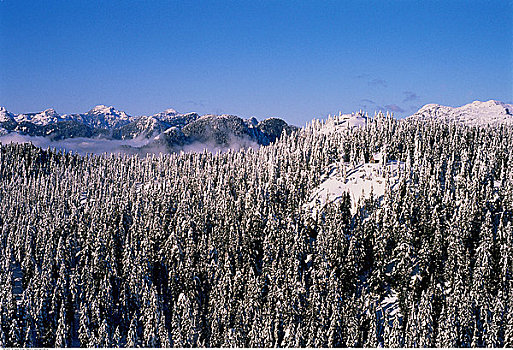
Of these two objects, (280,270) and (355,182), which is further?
(355,182)

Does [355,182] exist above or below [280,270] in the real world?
above

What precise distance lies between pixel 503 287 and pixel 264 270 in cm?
4911

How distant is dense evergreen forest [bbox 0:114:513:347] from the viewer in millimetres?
78000

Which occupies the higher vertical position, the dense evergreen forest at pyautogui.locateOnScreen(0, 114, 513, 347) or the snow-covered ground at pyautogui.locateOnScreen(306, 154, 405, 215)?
the snow-covered ground at pyautogui.locateOnScreen(306, 154, 405, 215)

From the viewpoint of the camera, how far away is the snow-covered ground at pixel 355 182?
429 ft

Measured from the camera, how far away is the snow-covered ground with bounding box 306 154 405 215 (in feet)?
429

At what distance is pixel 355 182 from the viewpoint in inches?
5556

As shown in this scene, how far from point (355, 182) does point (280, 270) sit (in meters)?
58.2

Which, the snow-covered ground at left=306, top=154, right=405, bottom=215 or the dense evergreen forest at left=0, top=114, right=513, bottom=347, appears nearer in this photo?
the dense evergreen forest at left=0, top=114, right=513, bottom=347

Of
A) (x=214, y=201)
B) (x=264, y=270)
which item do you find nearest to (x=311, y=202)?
(x=214, y=201)

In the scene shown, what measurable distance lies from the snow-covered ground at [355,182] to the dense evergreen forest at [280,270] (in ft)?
14.2

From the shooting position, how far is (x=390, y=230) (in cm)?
9988

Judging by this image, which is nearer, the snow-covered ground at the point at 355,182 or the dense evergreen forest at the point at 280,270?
the dense evergreen forest at the point at 280,270

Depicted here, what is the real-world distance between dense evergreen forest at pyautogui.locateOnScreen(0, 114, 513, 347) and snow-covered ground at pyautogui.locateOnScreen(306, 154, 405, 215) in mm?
4343
